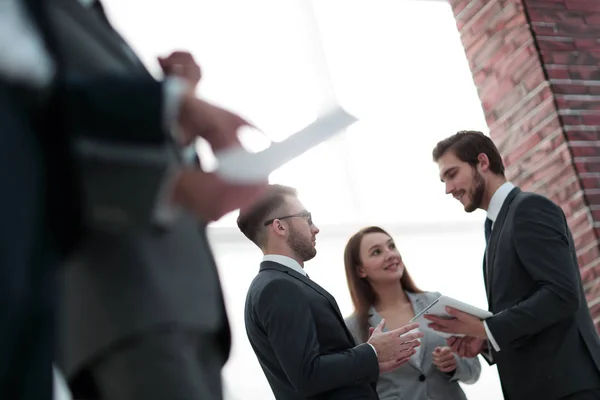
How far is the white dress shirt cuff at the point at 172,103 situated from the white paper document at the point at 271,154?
7 centimetres

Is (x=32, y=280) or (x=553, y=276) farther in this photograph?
(x=553, y=276)

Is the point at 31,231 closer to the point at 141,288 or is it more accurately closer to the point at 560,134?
the point at 141,288

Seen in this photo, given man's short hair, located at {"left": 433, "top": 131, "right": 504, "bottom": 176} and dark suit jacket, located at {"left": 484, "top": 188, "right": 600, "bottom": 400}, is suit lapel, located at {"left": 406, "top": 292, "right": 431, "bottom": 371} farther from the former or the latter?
man's short hair, located at {"left": 433, "top": 131, "right": 504, "bottom": 176}

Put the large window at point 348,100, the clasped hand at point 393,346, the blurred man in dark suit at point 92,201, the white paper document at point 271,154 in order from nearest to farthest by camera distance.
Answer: the blurred man in dark suit at point 92,201 < the white paper document at point 271,154 < the clasped hand at point 393,346 < the large window at point 348,100

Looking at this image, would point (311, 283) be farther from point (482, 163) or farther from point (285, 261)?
point (482, 163)

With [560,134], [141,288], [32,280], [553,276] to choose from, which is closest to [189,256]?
[141,288]

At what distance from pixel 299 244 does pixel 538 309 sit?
2.76 feet

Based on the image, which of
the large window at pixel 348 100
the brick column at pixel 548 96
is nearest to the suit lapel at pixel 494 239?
the brick column at pixel 548 96

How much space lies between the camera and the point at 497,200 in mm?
2738

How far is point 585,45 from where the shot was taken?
3.64 meters

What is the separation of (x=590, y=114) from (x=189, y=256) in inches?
111

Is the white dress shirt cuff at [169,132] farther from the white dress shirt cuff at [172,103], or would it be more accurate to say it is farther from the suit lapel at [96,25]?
the suit lapel at [96,25]

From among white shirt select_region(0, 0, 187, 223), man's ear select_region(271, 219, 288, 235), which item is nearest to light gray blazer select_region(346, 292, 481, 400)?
man's ear select_region(271, 219, 288, 235)

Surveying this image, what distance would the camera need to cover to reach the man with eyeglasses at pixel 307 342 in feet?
7.83
